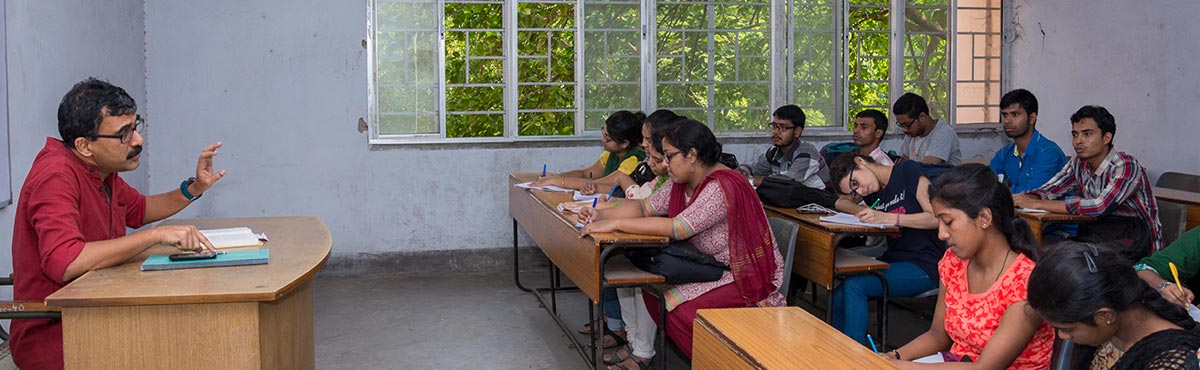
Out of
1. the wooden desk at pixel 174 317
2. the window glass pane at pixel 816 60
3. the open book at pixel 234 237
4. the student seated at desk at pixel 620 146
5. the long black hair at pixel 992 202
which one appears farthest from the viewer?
the window glass pane at pixel 816 60

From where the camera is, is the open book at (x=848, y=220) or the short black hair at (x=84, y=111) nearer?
the short black hair at (x=84, y=111)

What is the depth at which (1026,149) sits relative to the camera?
5352mm

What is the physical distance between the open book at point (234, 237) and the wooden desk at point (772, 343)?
1485 mm

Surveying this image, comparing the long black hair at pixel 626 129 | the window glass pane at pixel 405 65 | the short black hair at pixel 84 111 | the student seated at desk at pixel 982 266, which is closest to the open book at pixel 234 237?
the short black hair at pixel 84 111

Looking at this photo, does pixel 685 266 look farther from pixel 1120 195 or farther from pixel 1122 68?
pixel 1122 68

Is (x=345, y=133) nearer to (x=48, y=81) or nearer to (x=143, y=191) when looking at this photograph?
(x=143, y=191)

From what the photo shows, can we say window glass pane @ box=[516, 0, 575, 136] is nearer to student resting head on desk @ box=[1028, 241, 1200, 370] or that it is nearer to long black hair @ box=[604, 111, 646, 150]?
long black hair @ box=[604, 111, 646, 150]

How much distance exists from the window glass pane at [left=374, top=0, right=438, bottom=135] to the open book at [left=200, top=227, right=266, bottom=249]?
3.12 m

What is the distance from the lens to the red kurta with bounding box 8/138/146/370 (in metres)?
2.63

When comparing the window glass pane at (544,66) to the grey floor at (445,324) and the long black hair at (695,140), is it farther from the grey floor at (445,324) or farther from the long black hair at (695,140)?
the long black hair at (695,140)

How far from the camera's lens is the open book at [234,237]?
313cm

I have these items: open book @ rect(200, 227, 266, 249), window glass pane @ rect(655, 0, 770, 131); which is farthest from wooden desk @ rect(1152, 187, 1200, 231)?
open book @ rect(200, 227, 266, 249)

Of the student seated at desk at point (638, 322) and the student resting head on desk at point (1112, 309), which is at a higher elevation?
the student resting head on desk at point (1112, 309)

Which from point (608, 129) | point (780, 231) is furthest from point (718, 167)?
point (608, 129)
